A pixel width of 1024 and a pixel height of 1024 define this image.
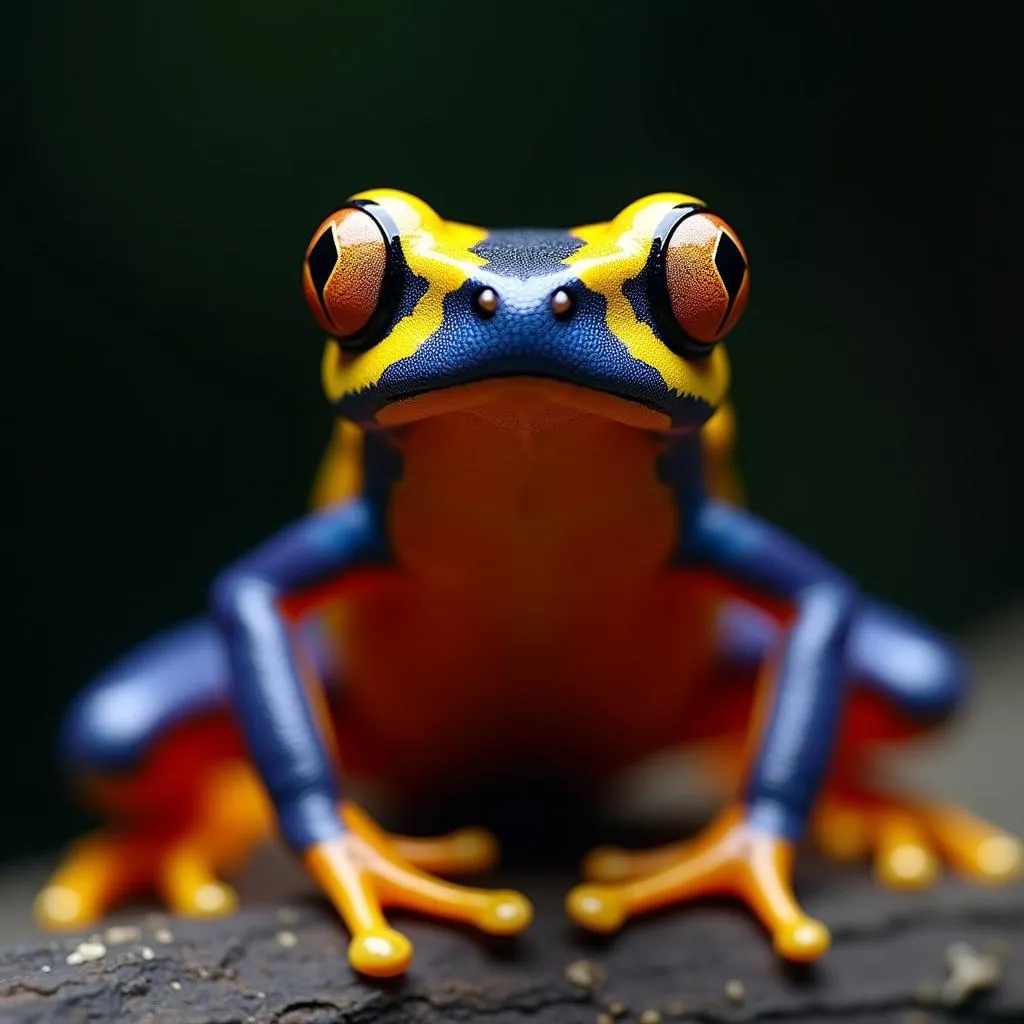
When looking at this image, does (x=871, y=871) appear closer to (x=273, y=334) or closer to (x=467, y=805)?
(x=467, y=805)

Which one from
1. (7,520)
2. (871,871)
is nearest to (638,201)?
(871,871)

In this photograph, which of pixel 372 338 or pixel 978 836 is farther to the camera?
pixel 978 836

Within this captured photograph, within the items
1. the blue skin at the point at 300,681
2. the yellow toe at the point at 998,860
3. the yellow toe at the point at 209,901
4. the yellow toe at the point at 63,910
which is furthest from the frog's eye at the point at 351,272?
the yellow toe at the point at 998,860

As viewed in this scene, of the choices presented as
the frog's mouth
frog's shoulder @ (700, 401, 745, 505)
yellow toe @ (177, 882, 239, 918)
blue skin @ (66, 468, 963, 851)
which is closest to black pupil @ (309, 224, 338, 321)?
the frog's mouth

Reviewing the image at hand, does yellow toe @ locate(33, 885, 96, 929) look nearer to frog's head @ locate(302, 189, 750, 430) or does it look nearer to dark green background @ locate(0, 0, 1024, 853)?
frog's head @ locate(302, 189, 750, 430)

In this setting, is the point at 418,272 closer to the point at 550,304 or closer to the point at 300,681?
the point at 550,304

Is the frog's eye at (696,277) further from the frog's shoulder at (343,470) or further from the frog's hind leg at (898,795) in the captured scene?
the frog's hind leg at (898,795)

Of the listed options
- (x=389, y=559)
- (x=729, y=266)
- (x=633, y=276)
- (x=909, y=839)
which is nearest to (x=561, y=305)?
(x=633, y=276)
